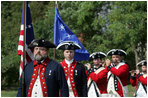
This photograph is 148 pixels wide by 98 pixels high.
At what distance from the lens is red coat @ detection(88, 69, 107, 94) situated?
10211 millimetres

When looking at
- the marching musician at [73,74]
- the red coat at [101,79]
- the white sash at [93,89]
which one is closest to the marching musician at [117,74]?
the red coat at [101,79]

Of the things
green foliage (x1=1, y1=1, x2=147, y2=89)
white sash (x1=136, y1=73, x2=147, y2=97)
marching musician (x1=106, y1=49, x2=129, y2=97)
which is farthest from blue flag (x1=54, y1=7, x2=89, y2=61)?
green foliage (x1=1, y1=1, x2=147, y2=89)

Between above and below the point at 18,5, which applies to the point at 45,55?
below

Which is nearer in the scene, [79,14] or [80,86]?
[80,86]

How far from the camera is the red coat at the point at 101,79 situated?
10.2m

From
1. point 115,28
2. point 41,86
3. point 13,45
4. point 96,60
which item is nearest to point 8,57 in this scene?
point 13,45

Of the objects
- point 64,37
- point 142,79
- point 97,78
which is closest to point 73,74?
point 97,78

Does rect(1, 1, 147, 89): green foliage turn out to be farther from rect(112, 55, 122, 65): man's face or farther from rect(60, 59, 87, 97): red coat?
rect(60, 59, 87, 97): red coat

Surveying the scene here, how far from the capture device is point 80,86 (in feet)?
28.8

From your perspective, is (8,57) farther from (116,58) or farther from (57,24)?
(116,58)

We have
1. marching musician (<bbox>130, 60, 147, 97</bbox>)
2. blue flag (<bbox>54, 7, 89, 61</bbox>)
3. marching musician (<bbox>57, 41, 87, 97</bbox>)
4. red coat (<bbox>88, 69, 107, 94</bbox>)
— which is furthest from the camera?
blue flag (<bbox>54, 7, 89, 61</bbox>)

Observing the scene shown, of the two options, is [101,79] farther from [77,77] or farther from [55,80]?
[55,80]

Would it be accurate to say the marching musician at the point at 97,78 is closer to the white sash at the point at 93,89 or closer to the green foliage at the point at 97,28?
the white sash at the point at 93,89

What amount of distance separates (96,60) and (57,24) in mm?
3517
